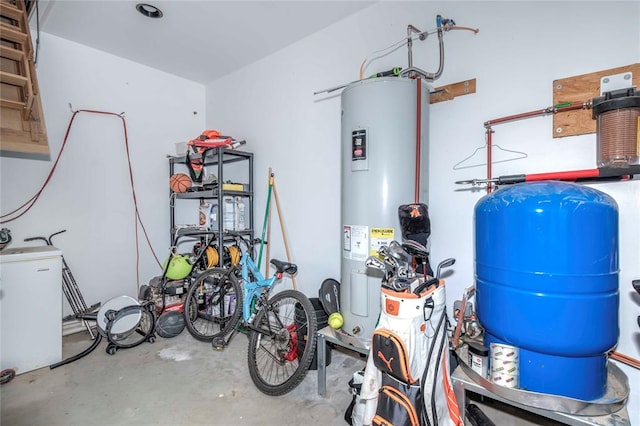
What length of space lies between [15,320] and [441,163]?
323cm

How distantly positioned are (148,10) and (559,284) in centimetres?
322

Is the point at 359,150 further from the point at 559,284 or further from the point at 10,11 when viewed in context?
the point at 10,11

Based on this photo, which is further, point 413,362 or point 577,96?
point 577,96

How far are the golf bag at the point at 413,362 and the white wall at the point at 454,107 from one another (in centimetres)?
78

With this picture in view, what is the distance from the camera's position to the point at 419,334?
1.24 meters

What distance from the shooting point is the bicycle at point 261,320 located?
2045mm

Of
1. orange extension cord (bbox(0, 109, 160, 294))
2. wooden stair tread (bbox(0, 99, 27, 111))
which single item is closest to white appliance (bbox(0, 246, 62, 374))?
orange extension cord (bbox(0, 109, 160, 294))

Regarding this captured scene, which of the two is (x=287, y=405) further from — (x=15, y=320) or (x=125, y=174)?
(x=125, y=174)

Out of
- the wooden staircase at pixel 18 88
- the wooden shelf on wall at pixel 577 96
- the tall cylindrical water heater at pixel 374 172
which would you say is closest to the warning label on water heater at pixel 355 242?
the tall cylindrical water heater at pixel 374 172

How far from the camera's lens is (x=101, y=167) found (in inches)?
125

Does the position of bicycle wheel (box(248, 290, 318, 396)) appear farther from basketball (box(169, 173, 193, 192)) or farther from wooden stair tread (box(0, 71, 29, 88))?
wooden stair tread (box(0, 71, 29, 88))

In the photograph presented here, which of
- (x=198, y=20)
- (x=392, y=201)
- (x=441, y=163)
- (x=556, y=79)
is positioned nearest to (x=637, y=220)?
(x=556, y=79)

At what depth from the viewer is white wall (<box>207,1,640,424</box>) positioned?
1.52 meters

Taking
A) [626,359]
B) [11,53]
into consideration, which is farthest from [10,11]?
[626,359]
